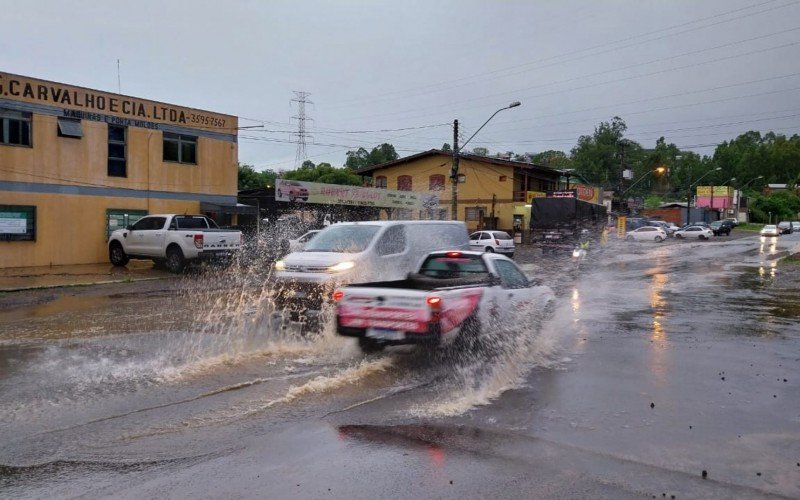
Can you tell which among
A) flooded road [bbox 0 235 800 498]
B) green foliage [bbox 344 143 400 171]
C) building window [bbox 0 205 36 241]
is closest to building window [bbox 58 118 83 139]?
building window [bbox 0 205 36 241]

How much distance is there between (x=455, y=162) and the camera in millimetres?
33500

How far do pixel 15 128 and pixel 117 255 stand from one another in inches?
210

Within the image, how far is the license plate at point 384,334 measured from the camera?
7941 mm

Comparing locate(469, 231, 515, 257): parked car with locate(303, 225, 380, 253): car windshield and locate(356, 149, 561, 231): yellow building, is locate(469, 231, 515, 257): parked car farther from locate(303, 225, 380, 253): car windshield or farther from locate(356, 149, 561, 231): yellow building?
locate(303, 225, 380, 253): car windshield

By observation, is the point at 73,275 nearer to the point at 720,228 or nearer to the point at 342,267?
the point at 342,267

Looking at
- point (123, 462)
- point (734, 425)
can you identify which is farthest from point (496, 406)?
point (123, 462)

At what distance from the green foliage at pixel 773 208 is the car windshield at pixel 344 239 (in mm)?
103590

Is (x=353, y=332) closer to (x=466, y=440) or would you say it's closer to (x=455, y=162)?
(x=466, y=440)

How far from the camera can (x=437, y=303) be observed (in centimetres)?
Answer: 776

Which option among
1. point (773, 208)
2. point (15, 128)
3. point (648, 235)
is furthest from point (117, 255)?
point (773, 208)

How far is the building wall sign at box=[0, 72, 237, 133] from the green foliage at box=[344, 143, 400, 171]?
70.3m

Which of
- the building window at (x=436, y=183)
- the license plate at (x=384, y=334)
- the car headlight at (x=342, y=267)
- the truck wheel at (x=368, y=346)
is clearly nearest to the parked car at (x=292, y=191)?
the car headlight at (x=342, y=267)

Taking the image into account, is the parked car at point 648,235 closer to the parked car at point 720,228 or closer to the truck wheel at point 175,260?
the parked car at point 720,228

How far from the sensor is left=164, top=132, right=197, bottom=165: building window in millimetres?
26281
